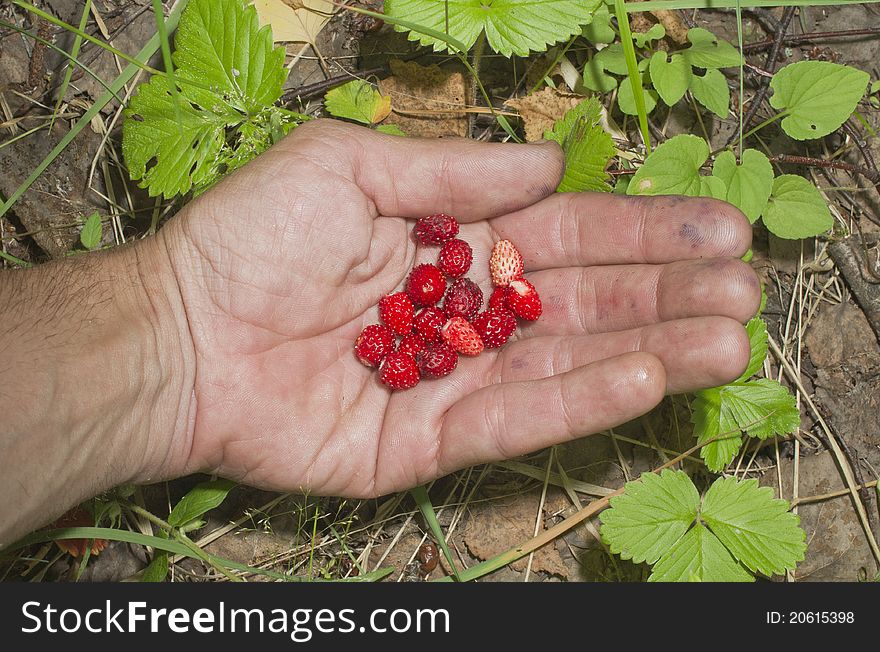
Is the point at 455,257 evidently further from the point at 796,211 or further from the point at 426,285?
the point at 796,211

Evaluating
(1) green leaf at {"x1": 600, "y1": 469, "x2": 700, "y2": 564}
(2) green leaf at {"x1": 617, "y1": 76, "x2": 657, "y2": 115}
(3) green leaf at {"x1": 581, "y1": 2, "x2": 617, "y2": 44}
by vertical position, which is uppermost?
(3) green leaf at {"x1": 581, "y1": 2, "x2": 617, "y2": 44}

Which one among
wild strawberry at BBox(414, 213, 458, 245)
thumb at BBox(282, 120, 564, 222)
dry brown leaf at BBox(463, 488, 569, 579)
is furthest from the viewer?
dry brown leaf at BBox(463, 488, 569, 579)

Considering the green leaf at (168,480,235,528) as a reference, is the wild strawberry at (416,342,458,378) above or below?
above

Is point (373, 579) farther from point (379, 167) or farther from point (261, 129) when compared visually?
point (261, 129)

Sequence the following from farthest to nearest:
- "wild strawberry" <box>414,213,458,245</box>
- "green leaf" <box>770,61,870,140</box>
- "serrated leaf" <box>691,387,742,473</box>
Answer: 1. "green leaf" <box>770,61,870,140</box>
2. "serrated leaf" <box>691,387,742,473</box>
3. "wild strawberry" <box>414,213,458,245</box>

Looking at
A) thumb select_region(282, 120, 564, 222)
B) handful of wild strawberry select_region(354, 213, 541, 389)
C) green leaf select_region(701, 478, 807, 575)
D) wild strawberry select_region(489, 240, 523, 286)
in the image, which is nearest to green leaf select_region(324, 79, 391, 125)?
thumb select_region(282, 120, 564, 222)

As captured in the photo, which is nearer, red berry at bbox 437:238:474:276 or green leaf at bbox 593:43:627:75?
red berry at bbox 437:238:474:276

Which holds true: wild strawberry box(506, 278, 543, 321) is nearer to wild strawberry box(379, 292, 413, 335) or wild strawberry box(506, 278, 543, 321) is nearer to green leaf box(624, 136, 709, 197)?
wild strawberry box(379, 292, 413, 335)
